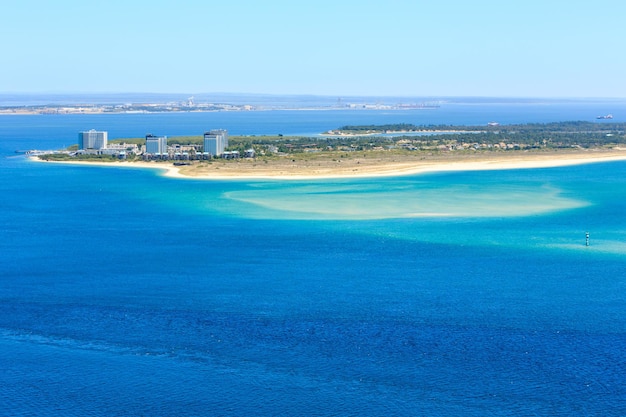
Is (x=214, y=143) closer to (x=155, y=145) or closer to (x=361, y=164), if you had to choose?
(x=155, y=145)

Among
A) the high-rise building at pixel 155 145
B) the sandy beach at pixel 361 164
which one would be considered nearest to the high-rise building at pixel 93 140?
the sandy beach at pixel 361 164

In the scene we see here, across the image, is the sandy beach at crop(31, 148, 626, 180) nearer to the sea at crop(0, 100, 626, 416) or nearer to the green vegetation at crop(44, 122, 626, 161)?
the green vegetation at crop(44, 122, 626, 161)

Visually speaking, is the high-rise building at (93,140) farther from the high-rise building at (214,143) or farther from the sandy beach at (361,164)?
the high-rise building at (214,143)

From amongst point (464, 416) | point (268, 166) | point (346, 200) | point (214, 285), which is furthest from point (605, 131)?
point (464, 416)

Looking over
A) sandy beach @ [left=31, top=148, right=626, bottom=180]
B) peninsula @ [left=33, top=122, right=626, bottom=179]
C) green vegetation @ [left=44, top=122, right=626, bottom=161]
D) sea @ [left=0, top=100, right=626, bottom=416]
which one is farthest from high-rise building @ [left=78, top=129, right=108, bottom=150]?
sea @ [left=0, top=100, right=626, bottom=416]

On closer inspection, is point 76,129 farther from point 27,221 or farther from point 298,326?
point 298,326

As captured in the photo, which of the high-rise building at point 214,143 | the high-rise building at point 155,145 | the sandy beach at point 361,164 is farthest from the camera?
the high-rise building at point 155,145
